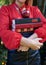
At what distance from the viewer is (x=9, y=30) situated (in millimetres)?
1360

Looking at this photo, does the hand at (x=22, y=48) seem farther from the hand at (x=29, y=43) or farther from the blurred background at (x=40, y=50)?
the blurred background at (x=40, y=50)

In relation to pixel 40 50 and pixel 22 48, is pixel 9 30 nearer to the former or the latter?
pixel 22 48

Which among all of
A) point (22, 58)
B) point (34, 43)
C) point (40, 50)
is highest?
point (34, 43)

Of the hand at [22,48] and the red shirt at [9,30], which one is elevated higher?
the red shirt at [9,30]

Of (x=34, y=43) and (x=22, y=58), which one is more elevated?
(x=34, y=43)

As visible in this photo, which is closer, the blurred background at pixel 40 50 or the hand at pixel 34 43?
the hand at pixel 34 43

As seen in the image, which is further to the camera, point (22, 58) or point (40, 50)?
point (40, 50)

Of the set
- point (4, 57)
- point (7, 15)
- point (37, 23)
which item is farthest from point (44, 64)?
point (7, 15)

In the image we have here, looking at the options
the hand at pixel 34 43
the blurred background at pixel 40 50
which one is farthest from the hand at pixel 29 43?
the blurred background at pixel 40 50

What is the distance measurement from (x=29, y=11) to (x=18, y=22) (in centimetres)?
16

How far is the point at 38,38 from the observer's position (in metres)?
1.39

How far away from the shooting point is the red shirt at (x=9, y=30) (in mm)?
1320

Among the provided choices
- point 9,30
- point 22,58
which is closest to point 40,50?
point 22,58

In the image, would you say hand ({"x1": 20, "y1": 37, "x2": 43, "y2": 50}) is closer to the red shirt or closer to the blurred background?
the red shirt
